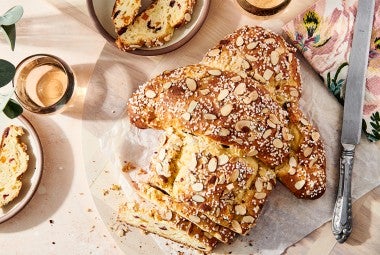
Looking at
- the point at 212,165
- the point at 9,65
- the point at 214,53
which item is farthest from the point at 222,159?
the point at 9,65

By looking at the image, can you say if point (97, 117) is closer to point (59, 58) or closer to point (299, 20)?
point (59, 58)

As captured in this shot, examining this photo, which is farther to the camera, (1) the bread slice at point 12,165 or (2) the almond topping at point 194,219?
(1) the bread slice at point 12,165

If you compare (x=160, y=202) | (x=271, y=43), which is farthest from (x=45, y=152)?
(x=271, y=43)

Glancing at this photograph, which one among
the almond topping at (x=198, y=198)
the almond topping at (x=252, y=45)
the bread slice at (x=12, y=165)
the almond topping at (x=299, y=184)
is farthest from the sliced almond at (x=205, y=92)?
the bread slice at (x=12, y=165)

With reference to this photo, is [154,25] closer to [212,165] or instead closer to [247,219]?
[212,165]

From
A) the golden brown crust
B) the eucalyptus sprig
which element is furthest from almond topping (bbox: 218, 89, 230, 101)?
the eucalyptus sprig

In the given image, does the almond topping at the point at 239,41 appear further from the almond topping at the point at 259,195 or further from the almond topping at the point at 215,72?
the almond topping at the point at 259,195
